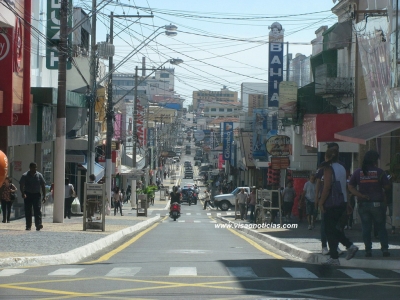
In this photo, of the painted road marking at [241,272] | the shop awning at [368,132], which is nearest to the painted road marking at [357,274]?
the painted road marking at [241,272]

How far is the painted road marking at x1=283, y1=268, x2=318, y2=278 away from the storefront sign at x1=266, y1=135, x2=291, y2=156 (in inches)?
1125

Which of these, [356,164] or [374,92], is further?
[356,164]

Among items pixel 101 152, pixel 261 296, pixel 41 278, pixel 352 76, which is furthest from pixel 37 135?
pixel 101 152

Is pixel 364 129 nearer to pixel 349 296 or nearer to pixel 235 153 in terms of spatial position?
pixel 349 296

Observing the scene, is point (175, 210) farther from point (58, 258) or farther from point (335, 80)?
point (58, 258)

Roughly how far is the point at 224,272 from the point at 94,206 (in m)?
10.9

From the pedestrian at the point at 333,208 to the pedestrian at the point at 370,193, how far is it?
2.36ft

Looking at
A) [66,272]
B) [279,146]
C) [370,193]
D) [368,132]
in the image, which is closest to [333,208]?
[370,193]

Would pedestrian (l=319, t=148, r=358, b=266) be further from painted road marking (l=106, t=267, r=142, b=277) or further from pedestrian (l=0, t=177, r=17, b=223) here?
pedestrian (l=0, t=177, r=17, b=223)

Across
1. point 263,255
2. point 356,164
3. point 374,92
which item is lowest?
point 263,255

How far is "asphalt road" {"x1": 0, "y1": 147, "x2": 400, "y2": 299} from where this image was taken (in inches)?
369

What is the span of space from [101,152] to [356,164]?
103 ft

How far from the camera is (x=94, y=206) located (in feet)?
73.0

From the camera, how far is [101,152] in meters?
60.1
